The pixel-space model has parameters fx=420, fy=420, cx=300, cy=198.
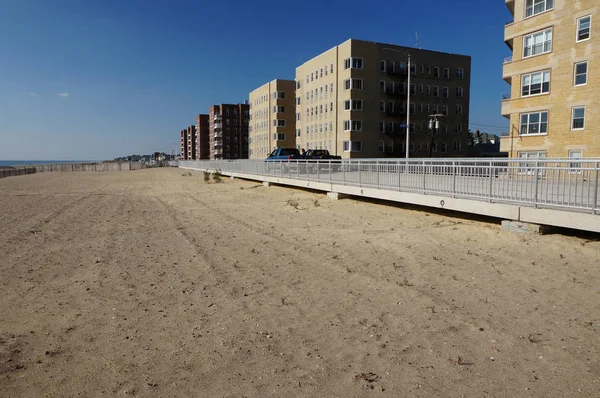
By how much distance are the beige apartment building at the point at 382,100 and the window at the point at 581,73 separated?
2395cm

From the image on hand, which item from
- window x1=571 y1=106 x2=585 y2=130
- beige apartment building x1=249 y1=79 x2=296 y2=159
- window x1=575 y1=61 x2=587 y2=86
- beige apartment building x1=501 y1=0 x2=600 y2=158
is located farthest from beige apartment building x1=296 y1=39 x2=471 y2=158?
window x1=575 y1=61 x2=587 y2=86

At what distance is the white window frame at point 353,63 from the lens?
55194mm

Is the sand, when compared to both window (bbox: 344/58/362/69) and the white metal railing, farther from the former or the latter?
window (bbox: 344/58/362/69)

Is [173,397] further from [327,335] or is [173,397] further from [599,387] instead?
[599,387]

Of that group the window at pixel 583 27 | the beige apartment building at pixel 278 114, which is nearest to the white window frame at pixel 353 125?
the beige apartment building at pixel 278 114

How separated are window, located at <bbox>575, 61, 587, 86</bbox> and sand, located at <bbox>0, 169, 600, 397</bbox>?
24822 mm

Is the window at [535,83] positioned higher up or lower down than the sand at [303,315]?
higher up

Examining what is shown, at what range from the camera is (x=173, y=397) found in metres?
3.65

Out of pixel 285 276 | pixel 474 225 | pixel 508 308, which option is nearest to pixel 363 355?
pixel 508 308

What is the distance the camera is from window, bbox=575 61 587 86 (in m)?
28.6

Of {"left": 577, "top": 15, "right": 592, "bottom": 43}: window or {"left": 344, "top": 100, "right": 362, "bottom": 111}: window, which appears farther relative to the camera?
{"left": 344, "top": 100, "right": 362, "bottom": 111}: window

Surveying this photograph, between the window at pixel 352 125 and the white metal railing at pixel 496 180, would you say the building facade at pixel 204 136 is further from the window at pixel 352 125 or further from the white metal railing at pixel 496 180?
the white metal railing at pixel 496 180

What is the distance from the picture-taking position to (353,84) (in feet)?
183

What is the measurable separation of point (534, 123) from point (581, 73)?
4494mm
